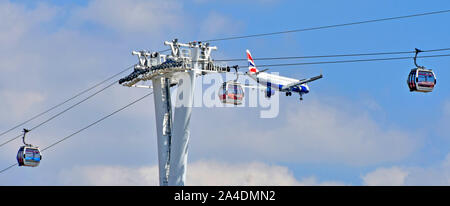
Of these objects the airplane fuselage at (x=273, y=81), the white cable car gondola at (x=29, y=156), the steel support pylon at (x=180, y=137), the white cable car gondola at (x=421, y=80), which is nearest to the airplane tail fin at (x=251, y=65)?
the airplane fuselage at (x=273, y=81)

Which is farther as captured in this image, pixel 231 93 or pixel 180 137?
pixel 180 137

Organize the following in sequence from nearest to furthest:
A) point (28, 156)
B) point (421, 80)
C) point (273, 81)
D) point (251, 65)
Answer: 1. point (421, 80)
2. point (28, 156)
3. point (273, 81)
4. point (251, 65)

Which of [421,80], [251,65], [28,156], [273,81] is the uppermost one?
[251,65]

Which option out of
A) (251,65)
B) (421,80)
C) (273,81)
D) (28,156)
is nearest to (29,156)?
(28,156)

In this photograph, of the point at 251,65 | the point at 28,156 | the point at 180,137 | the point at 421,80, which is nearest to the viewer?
the point at 421,80

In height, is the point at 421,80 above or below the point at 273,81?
below

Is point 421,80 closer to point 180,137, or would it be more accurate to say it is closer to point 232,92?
point 232,92
